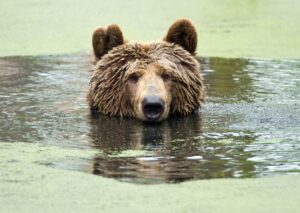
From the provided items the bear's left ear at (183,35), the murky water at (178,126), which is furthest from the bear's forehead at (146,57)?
the murky water at (178,126)

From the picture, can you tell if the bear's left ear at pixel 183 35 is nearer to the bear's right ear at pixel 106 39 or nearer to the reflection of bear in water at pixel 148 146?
the bear's right ear at pixel 106 39

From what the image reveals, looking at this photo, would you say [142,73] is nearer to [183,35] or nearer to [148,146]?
[183,35]

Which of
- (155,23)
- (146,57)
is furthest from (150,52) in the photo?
(155,23)

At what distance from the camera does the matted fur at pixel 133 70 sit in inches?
360

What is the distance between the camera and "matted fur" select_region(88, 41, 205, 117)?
30.0ft

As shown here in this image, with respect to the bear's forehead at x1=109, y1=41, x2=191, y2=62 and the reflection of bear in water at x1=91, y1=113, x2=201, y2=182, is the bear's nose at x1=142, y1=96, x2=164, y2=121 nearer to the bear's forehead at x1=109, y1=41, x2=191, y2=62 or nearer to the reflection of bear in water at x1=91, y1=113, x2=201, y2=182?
the reflection of bear in water at x1=91, y1=113, x2=201, y2=182

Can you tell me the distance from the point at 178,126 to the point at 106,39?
1.35m

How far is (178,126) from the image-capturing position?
28.7ft

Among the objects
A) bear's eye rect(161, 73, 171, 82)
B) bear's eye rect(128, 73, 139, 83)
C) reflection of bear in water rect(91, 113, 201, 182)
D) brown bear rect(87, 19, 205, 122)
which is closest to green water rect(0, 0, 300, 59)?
brown bear rect(87, 19, 205, 122)

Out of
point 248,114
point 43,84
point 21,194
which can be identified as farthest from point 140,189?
point 43,84

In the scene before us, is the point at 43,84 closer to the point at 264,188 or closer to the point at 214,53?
the point at 214,53

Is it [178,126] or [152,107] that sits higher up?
[152,107]

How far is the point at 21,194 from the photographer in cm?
614

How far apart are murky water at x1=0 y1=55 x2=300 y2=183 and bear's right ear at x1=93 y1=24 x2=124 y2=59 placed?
25.4 inches
